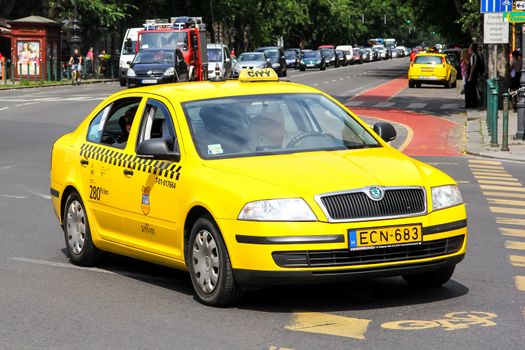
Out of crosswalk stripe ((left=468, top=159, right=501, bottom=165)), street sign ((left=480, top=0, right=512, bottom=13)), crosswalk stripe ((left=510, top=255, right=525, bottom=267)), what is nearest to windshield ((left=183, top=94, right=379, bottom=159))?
crosswalk stripe ((left=510, top=255, right=525, bottom=267))

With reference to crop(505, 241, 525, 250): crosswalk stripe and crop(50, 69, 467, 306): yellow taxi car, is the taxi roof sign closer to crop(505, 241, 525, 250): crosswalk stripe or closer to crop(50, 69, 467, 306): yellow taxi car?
crop(50, 69, 467, 306): yellow taxi car

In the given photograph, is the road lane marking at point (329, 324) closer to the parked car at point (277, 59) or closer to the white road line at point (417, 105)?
the white road line at point (417, 105)

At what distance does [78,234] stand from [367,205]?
10.5 feet

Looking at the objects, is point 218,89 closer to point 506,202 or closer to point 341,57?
point 506,202

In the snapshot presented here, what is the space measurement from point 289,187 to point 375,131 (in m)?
1.85

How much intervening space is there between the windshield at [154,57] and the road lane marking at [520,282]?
3482 centimetres

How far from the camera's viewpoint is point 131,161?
9.39m

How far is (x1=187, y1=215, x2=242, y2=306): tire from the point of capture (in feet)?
26.6

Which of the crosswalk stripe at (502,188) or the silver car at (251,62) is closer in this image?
the crosswalk stripe at (502,188)

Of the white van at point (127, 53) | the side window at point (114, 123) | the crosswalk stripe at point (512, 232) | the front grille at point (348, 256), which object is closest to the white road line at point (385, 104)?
the white van at point (127, 53)

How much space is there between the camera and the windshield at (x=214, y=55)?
55375 millimetres

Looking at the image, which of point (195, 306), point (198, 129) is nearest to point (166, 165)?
point (198, 129)

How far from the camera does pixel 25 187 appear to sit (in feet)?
54.7

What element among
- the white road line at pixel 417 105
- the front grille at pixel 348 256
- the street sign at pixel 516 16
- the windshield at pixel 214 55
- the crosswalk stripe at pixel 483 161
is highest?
the street sign at pixel 516 16
